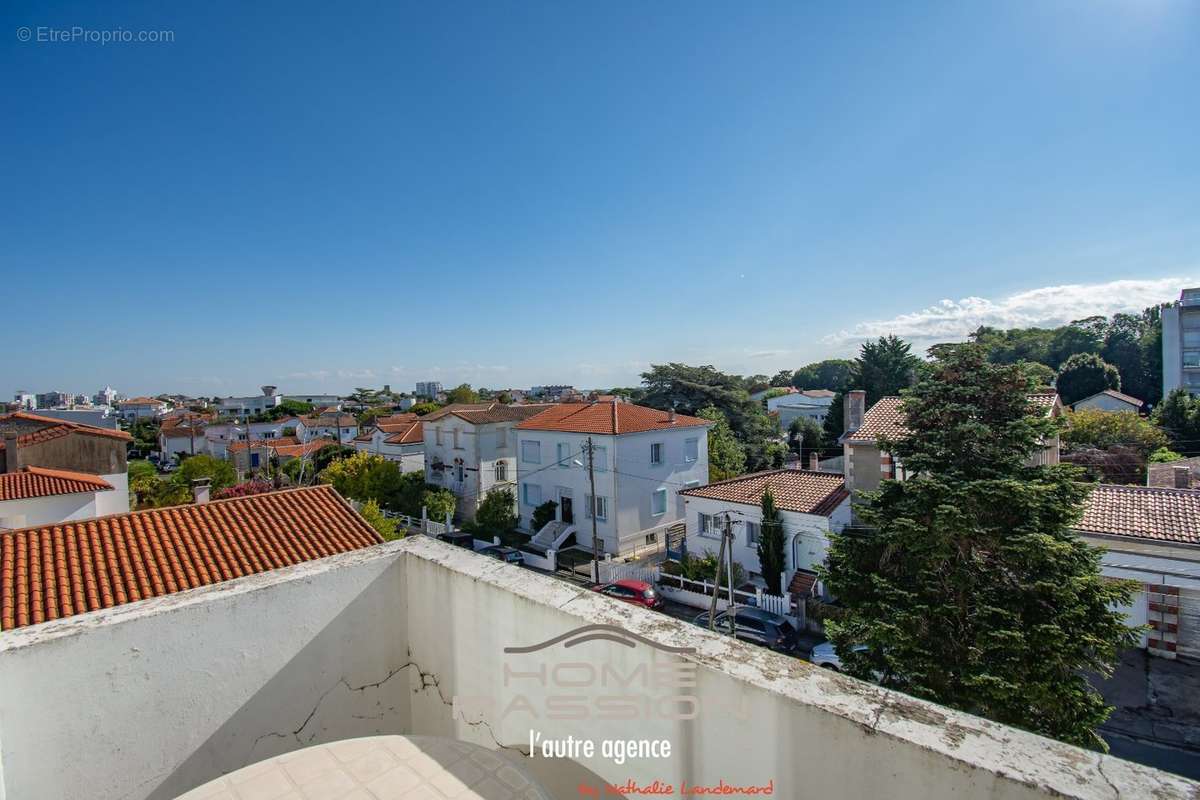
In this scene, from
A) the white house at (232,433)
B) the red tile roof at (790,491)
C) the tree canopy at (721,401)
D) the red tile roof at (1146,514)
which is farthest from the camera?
the white house at (232,433)

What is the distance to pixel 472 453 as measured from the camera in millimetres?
27125

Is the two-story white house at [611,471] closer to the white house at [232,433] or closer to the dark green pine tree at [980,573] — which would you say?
the dark green pine tree at [980,573]

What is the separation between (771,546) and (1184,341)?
5174 centimetres

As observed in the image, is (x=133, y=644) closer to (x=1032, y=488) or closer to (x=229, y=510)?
(x=229, y=510)

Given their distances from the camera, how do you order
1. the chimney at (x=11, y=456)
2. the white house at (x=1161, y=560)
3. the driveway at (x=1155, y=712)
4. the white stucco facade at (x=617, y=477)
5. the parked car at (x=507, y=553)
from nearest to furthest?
1. the driveway at (x=1155, y=712)
2. the white house at (x=1161, y=560)
3. the chimney at (x=11, y=456)
4. the parked car at (x=507, y=553)
5. the white stucco facade at (x=617, y=477)

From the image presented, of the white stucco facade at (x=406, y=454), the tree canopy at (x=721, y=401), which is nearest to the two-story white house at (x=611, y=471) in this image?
the white stucco facade at (x=406, y=454)

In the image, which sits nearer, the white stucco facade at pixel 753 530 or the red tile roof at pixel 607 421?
the white stucco facade at pixel 753 530

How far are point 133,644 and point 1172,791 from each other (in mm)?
→ 3569

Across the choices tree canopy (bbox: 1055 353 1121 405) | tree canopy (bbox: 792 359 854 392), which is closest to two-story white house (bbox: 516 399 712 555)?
tree canopy (bbox: 1055 353 1121 405)

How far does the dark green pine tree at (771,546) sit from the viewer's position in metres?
16.4

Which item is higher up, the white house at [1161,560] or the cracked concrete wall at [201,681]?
the cracked concrete wall at [201,681]

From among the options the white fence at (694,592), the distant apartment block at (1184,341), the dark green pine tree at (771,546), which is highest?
the distant apartment block at (1184,341)

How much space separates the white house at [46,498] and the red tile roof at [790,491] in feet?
62.9

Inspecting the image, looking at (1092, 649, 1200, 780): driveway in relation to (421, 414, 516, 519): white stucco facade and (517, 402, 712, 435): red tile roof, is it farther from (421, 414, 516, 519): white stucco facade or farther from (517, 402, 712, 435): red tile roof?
(421, 414, 516, 519): white stucco facade
